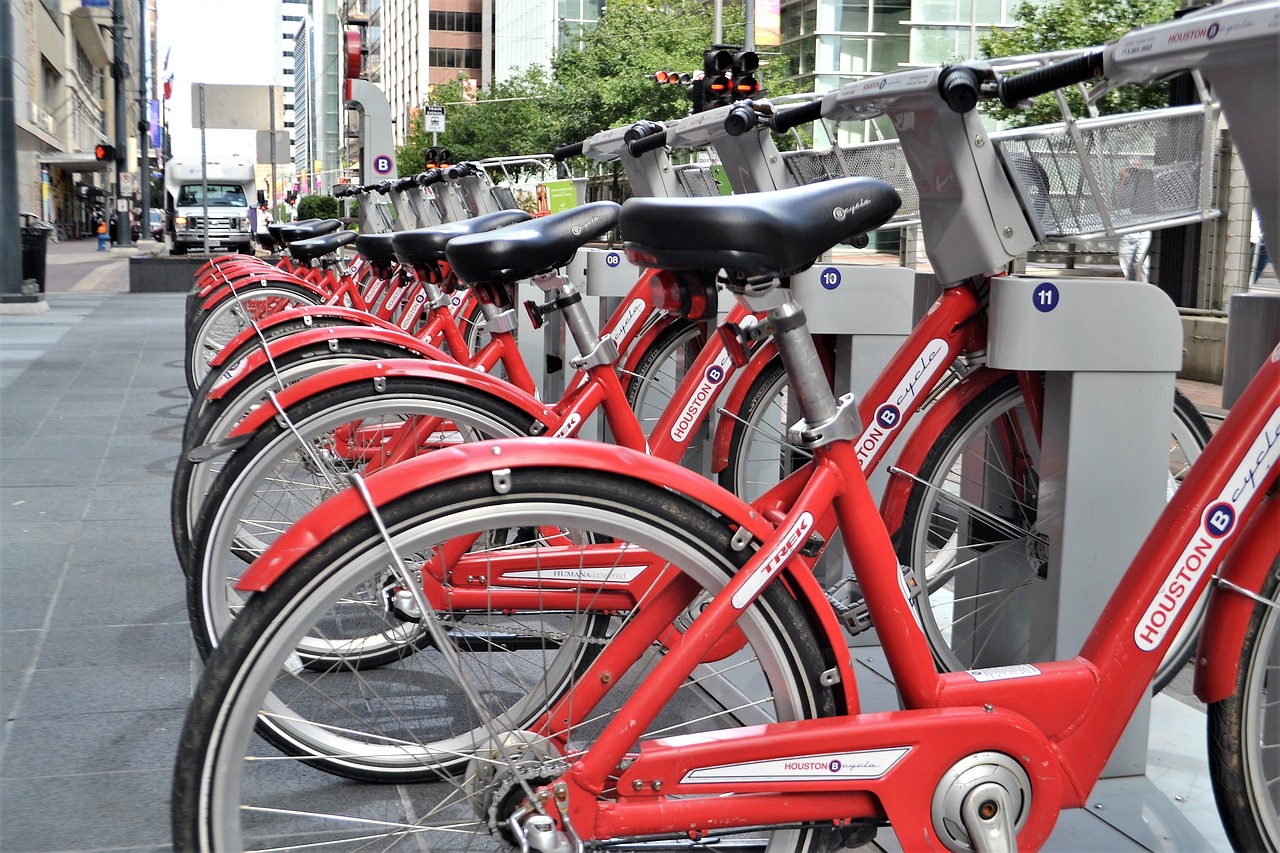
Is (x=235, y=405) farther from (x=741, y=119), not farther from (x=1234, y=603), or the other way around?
(x=1234, y=603)

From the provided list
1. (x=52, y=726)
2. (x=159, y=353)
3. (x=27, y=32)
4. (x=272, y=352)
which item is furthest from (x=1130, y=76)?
(x=27, y=32)

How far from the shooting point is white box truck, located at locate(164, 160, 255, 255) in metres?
33.4

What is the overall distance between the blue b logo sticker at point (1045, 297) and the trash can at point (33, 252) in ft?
55.2

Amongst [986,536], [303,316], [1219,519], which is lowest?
[986,536]

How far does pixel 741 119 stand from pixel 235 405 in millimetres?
1686

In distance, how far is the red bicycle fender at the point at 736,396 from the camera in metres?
3.93

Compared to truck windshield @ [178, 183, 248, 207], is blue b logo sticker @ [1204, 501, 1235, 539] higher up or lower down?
lower down

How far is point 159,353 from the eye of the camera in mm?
12125

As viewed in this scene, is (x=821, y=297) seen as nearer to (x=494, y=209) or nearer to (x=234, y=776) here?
(x=234, y=776)

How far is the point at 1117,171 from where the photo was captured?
3025mm

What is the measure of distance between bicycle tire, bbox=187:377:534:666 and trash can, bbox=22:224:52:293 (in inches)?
603

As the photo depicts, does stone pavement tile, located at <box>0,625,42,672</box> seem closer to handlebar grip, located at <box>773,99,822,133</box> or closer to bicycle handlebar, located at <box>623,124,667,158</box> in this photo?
bicycle handlebar, located at <box>623,124,667,158</box>

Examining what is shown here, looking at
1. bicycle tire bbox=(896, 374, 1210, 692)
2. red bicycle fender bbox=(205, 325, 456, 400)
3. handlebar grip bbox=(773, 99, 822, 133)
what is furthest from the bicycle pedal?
red bicycle fender bbox=(205, 325, 456, 400)

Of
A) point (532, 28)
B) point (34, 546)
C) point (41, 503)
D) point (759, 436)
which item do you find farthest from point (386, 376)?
point (532, 28)
